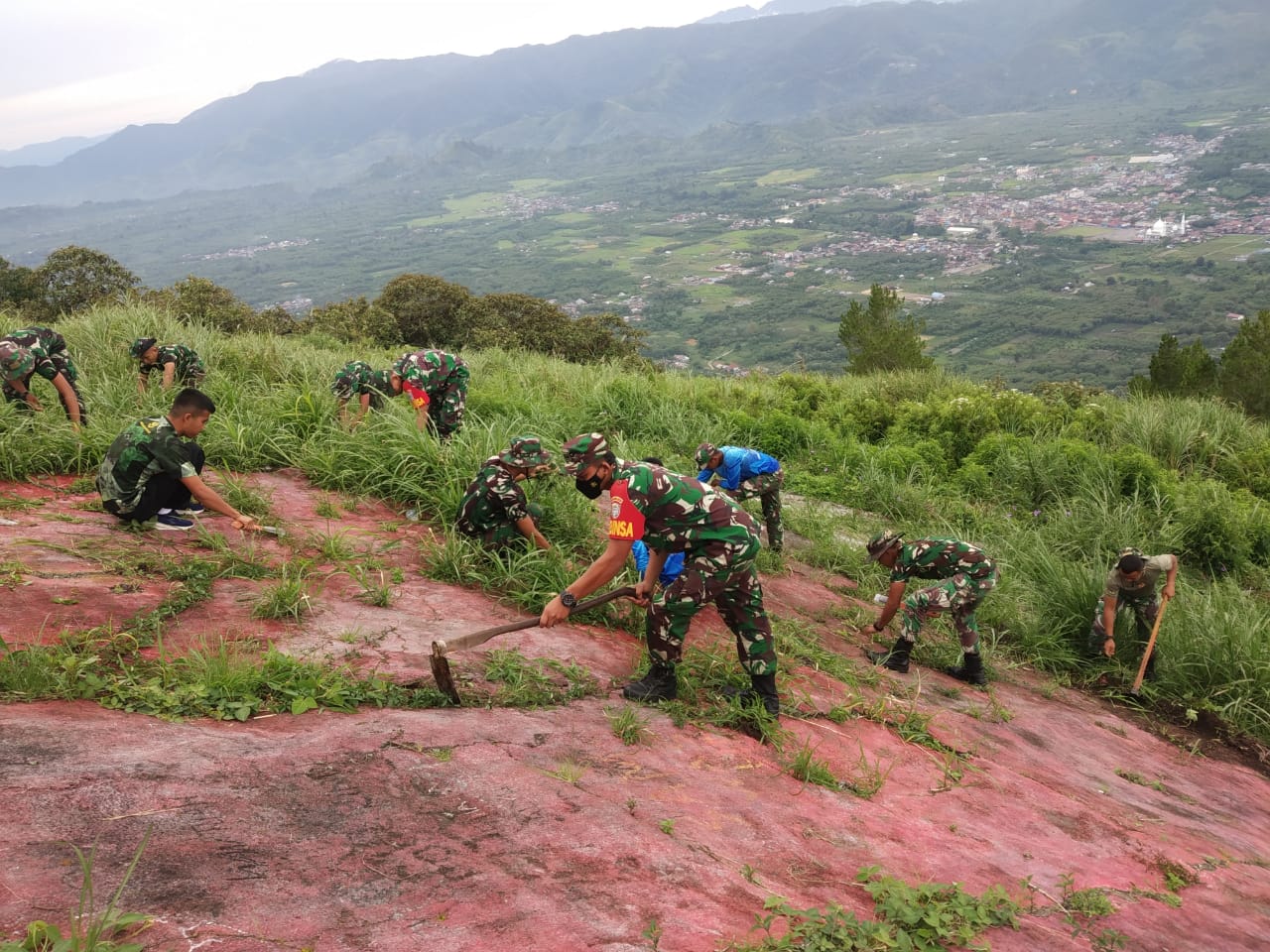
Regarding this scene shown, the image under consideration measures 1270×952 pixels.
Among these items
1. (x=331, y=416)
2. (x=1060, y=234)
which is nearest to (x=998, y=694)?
(x=331, y=416)

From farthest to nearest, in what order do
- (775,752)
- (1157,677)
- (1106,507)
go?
(1106,507)
(1157,677)
(775,752)

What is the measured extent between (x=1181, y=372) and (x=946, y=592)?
15920 millimetres

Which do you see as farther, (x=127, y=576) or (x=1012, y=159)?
(x=1012, y=159)

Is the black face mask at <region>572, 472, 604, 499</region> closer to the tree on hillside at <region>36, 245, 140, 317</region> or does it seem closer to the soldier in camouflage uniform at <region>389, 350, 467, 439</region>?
the soldier in camouflage uniform at <region>389, 350, 467, 439</region>

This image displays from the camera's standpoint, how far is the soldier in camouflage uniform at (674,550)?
389cm

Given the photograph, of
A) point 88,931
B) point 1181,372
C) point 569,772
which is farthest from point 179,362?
point 1181,372

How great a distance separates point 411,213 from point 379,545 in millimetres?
190365

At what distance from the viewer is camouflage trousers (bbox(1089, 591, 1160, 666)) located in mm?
6102

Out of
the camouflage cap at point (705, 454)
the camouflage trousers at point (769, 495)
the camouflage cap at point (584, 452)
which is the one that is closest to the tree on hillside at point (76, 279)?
the camouflage cap at point (705, 454)

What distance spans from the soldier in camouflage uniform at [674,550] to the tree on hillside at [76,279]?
20691 mm

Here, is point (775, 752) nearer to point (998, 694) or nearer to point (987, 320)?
point (998, 694)

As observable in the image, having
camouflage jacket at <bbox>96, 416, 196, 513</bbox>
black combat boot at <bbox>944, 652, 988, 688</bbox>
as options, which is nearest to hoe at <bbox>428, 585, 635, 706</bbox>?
camouflage jacket at <bbox>96, 416, 196, 513</bbox>

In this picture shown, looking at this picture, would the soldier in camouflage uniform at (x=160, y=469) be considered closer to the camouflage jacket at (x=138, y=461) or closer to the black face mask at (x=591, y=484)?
the camouflage jacket at (x=138, y=461)

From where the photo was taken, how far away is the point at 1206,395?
15.3m
